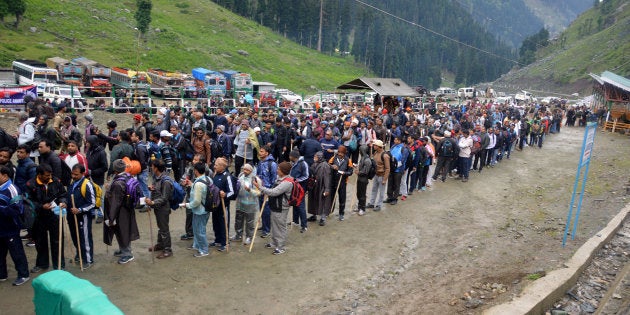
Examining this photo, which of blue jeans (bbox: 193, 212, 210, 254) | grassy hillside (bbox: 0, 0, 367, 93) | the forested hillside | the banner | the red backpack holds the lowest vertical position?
blue jeans (bbox: 193, 212, 210, 254)

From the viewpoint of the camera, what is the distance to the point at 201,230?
24.3ft

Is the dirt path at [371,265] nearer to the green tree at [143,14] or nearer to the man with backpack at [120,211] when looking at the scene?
the man with backpack at [120,211]

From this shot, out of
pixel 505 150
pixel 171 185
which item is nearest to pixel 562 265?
pixel 171 185

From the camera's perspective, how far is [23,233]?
7.84m

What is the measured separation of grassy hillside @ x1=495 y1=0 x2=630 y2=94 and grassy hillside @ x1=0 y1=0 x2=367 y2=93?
125ft

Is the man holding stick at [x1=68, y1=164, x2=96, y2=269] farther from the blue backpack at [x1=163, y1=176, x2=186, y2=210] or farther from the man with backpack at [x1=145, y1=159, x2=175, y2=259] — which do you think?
the blue backpack at [x1=163, y1=176, x2=186, y2=210]

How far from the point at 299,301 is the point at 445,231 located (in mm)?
4561

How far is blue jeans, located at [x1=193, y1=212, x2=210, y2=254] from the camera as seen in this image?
7.35m

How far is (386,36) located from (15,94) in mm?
87385

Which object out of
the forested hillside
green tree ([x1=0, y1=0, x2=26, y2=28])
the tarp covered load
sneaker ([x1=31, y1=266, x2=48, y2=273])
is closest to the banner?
sneaker ([x1=31, y1=266, x2=48, y2=273])

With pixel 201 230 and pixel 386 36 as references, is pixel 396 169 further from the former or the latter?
pixel 386 36

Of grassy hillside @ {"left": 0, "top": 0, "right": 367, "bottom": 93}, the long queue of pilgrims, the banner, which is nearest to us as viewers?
the long queue of pilgrims

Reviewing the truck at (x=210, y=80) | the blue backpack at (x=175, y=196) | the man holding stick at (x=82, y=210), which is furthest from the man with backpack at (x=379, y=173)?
the truck at (x=210, y=80)

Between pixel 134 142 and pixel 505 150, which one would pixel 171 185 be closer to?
pixel 134 142
